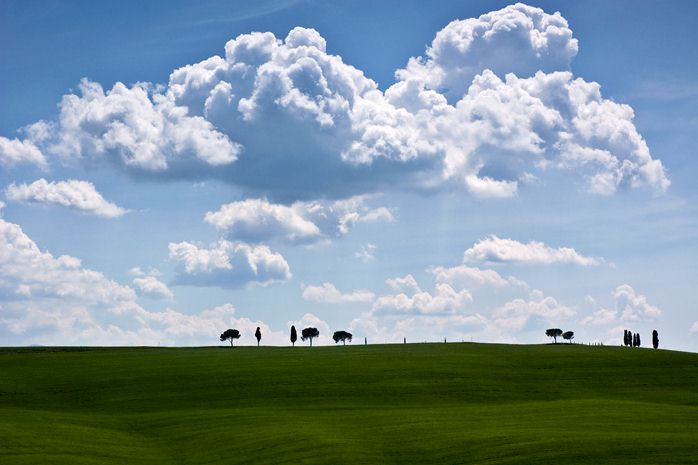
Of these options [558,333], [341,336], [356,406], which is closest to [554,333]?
[558,333]

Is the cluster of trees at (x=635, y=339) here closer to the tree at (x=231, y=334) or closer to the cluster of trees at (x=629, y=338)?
the cluster of trees at (x=629, y=338)

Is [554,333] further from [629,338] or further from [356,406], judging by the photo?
[356,406]

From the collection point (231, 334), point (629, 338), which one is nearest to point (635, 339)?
point (629, 338)

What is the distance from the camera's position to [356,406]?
52.8 meters

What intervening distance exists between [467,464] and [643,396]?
28.9 m

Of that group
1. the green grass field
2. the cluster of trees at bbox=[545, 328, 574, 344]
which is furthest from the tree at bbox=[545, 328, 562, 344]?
the green grass field

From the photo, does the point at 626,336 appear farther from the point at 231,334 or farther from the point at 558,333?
the point at 231,334

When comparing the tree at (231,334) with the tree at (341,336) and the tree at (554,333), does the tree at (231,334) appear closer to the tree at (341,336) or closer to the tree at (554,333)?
the tree at (341,336)

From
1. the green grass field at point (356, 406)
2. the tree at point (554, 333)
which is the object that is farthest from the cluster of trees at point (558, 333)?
the green grass field at point (356, 406)

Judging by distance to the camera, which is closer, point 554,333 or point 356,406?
point 356,406

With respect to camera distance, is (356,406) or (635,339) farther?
(635,339)

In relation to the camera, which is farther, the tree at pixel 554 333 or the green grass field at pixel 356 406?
the tree at pixel 554 333

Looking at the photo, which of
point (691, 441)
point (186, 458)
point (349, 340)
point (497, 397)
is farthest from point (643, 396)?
point (349, 340)

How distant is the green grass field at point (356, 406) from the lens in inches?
1415
